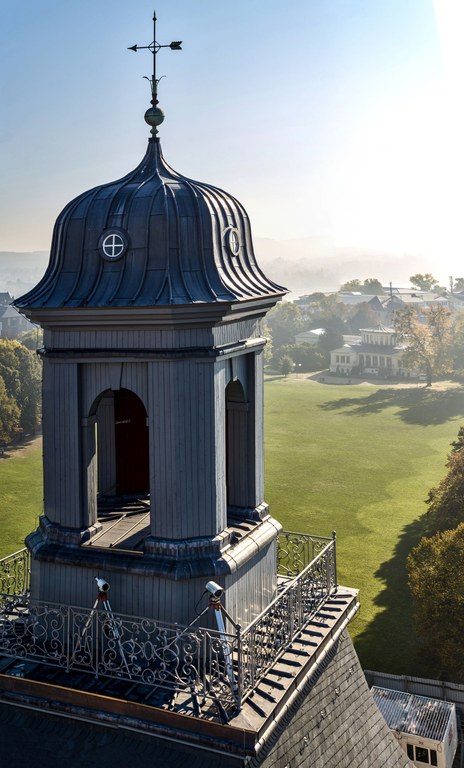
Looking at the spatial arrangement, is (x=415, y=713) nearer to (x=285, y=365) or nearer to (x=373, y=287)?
(x=285, y=365)

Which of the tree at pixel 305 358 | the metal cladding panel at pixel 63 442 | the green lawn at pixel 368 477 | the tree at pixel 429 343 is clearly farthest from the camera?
the tree at pixel 305 358

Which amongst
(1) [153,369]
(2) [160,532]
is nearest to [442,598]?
(2) [160,532]

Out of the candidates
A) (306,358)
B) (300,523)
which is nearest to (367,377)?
(306,358)

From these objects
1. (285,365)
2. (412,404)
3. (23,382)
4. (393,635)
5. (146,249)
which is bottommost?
(393,635)

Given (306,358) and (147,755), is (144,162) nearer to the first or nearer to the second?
(147,755)

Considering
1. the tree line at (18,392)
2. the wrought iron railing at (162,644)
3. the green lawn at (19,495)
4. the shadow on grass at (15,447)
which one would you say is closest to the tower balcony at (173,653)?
the wrought iron railing at (162,644)

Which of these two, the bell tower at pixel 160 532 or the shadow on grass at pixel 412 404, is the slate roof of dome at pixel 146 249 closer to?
the bell tower at pixel 160 532
